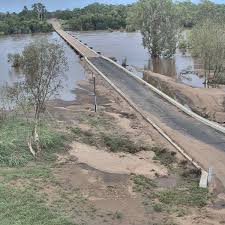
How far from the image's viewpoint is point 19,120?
26672 mm

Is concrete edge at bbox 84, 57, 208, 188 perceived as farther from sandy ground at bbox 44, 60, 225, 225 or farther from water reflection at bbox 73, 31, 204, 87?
water reflection at bbox 73, 31, 204, 87

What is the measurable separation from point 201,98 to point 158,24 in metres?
27.1

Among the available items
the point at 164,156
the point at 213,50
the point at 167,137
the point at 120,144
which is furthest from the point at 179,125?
the point at 213,50

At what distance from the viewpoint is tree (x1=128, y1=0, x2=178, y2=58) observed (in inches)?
2458

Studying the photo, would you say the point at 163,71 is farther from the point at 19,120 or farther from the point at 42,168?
the point at 42,168

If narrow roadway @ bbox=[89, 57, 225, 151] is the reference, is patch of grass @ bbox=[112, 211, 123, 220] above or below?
above

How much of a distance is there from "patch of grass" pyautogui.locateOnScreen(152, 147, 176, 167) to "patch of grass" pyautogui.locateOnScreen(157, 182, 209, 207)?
329 cm

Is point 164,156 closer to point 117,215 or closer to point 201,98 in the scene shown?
point 117,215

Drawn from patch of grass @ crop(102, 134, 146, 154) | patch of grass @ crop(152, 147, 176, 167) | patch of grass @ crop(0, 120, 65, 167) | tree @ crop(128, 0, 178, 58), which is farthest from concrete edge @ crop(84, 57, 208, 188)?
tree @ crop(128, 0, 178, 58)

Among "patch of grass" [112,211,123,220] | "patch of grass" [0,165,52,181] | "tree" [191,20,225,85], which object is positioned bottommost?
"patch of grass" [112,211,123,220]

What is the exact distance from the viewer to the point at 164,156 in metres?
23.1

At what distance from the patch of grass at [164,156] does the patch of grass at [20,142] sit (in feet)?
14.4

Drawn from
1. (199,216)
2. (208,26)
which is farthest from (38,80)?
(208,26)

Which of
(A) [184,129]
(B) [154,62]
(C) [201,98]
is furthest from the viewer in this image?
(B) [154,62]
